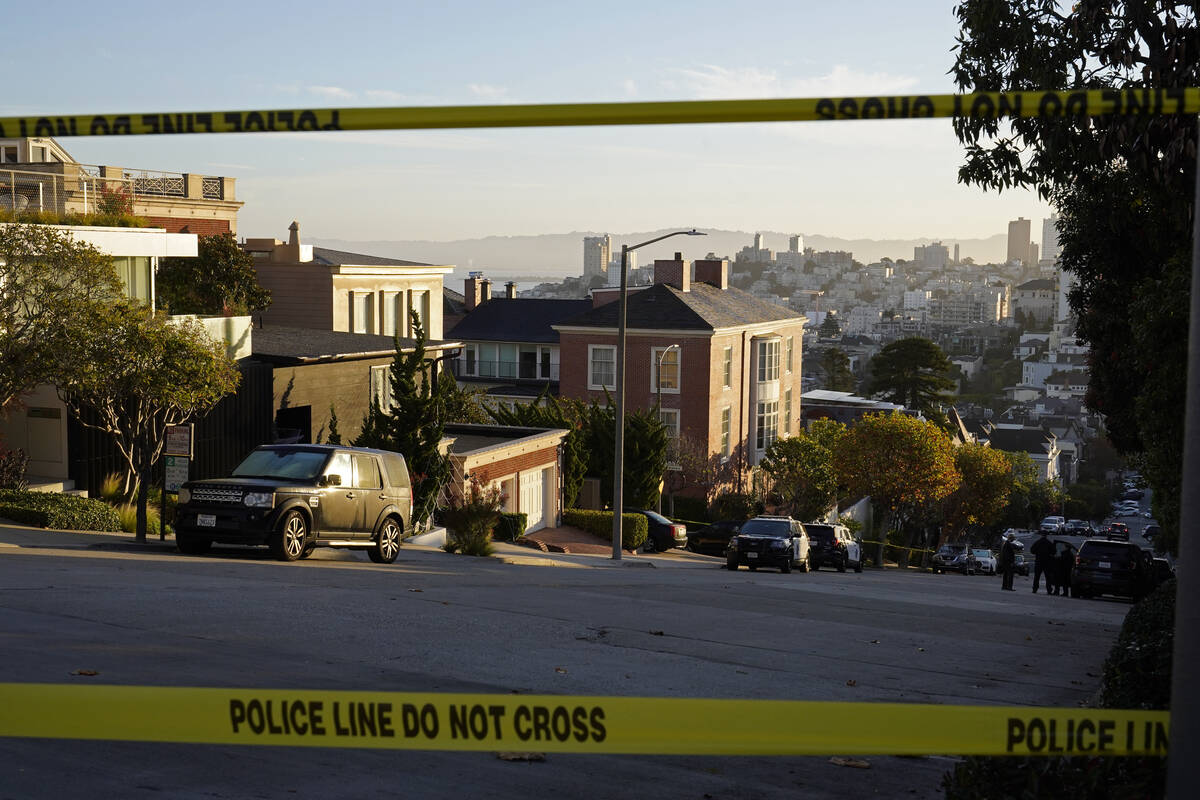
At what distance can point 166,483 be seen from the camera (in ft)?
61.0

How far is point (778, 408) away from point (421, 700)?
204 ft

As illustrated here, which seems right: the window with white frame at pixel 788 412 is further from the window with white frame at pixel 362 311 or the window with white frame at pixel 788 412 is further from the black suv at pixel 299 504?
the black suv at pixel 299 504

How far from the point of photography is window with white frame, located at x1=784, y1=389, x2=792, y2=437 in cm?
6794

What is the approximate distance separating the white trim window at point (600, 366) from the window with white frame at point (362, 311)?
13921 millimetres

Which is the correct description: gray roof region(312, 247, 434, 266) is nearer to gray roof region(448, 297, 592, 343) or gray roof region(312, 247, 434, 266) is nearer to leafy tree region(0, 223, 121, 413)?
gray roof region(448, 297, 592, 343)

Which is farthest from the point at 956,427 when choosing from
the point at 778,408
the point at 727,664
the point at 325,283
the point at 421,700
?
the point at 421,700

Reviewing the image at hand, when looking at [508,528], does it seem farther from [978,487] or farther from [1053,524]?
[1053,524]

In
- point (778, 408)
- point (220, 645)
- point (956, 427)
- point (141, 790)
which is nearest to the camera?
point (141, 790)

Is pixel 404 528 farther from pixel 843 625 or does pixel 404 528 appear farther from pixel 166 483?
pixel 843 625

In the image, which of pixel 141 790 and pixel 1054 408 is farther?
pixel 1054 408

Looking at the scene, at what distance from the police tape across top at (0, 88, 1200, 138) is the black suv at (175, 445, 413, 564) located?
47.8 feet

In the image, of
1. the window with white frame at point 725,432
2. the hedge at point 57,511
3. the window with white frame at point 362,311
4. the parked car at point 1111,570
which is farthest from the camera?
the window with white frame at point 725,432

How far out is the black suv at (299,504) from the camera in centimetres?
1764

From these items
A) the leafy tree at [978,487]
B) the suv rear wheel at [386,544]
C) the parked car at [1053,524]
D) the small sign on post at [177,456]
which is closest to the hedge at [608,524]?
the suv rear wheel at [386,544]
